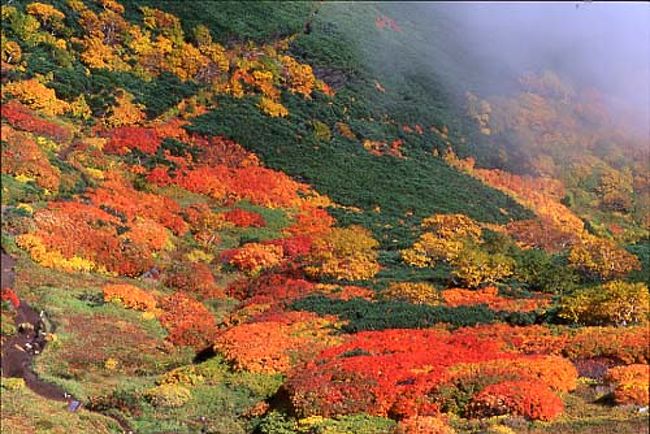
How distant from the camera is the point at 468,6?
131750 mm

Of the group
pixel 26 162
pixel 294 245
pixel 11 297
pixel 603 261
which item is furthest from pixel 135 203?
pixel 603 261

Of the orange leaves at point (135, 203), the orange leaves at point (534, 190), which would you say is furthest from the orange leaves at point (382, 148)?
the orange leaves at point (135, 203)

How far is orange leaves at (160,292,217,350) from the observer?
34125 millimetres

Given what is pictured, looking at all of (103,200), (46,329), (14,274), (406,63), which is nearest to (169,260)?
(103,200)

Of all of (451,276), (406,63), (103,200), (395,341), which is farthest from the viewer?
(406,63)

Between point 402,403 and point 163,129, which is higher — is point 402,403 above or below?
above

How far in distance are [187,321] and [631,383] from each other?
70.3ft

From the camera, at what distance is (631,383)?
1983cm

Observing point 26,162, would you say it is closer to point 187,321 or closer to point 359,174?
point 187,321

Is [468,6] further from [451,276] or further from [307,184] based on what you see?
[451,276]

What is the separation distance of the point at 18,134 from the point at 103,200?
7.88m

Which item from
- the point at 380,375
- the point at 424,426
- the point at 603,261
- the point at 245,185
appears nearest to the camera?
the point at 424,426

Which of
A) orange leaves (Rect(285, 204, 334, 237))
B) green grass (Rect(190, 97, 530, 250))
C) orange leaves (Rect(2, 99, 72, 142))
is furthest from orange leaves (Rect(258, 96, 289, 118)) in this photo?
orange leaves (Rect(2, 99, 72, 142))

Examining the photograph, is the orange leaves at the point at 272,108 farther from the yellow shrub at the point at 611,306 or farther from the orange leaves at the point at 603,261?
the yellow shrub at the point at 611,306
